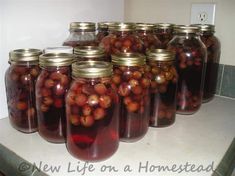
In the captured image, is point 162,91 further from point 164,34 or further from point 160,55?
point 164,34

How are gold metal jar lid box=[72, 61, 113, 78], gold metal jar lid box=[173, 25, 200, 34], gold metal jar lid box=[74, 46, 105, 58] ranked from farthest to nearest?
gold metal jar lid box=[173, 25, 200, 34] → gold metal jar lid box=[74, 46, 105, 58] → gold metal jar lid box=[72, 61, 113, 78]

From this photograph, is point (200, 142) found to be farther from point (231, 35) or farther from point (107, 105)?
point (231, 35)

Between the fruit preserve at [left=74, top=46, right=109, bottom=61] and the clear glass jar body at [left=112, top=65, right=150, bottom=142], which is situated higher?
the fruit preserve at [left=74, top=46, right=109, bottom=61]

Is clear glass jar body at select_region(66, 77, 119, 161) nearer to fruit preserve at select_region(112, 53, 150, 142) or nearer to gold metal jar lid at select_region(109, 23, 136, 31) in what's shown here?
fruit preserve at select_region(112, 53, 150, 142)

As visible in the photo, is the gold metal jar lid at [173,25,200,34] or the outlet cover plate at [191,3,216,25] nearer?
the gold metal jar lid at [173,25,200,34]

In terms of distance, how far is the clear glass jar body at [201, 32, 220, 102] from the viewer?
2.79 ft

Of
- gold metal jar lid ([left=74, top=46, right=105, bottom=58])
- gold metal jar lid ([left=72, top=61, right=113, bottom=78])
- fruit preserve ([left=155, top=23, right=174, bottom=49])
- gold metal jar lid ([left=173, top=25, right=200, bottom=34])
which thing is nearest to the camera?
gold metal jar lid ([left=72, top=61, right=113, bottom=78])

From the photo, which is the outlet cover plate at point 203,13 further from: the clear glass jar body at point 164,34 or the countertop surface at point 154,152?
the countertop surface at point 154,152

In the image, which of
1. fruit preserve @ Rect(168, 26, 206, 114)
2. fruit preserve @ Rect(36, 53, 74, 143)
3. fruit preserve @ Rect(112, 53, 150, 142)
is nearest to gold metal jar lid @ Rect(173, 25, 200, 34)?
fruit preserve @ Rect(168, 26, 206, 114)

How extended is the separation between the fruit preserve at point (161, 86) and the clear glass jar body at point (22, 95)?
27 cm

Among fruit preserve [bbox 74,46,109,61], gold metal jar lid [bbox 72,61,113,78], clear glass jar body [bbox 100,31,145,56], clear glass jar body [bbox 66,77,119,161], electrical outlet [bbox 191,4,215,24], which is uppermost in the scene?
electrical outlet [bbox 191,4,215,24]

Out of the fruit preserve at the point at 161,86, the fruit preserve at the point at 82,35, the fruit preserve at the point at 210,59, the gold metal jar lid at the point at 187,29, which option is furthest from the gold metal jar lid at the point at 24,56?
the fruit preserve at the point at 210,59

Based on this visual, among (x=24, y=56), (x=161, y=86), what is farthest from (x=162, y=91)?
(x=24, y=56)

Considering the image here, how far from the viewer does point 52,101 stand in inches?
23.1
